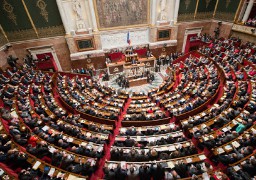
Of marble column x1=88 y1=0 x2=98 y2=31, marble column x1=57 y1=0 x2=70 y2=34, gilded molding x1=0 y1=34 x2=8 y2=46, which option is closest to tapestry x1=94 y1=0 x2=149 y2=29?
marble column x1=88 y1=0 x2=98 y2=31

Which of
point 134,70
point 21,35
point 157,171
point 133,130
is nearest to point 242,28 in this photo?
point 134,70

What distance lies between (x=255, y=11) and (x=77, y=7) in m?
20.6

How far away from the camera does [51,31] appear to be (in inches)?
685

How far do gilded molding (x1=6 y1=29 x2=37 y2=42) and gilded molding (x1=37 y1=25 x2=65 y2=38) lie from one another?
0.73 m

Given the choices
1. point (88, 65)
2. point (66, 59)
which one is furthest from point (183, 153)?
Result: point (66, 59)

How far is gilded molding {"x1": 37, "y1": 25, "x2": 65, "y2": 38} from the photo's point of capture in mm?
17141

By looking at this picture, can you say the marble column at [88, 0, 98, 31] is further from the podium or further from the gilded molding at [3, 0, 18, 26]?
the gilded molding at [3, 0, 18, 26]

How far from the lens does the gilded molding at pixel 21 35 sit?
645 inches

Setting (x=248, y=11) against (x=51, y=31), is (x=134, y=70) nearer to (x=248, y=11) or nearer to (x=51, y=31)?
(x=51, y=31)

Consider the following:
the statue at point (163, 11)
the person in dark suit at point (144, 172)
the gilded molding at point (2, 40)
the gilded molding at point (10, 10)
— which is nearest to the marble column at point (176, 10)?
the statue at point (163, 11)

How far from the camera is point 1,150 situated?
6.70 m

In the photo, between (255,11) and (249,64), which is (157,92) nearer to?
(249,64)

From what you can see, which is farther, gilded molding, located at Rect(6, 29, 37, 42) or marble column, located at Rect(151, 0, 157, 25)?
marble column, located at Rect(151, 0, 157, 25)

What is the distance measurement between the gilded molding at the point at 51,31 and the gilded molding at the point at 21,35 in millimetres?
727
